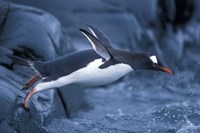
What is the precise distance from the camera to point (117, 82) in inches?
353

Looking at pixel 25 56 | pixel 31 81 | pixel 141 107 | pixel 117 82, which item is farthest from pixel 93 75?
pixel 117 82

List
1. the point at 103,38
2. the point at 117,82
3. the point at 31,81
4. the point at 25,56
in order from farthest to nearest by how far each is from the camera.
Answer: the point at 117,82, the point at 25,56, the point at 103,38, the point at 31,81

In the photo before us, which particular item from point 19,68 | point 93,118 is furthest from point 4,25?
point 93,118

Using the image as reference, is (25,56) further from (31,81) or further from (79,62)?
(79,62)

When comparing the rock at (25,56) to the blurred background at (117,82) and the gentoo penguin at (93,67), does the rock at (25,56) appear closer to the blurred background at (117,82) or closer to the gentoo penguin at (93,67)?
the blurred background at (117,82)

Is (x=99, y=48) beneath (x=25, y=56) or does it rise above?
above

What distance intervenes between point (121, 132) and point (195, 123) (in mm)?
816

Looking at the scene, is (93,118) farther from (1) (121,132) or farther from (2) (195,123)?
(2) (195,123)

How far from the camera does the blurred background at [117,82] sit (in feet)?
Answer: 20.4

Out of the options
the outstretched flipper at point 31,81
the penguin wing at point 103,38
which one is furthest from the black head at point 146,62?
the outstretched flipper at point 31,81

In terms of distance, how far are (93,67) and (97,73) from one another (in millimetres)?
70

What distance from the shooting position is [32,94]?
558cm

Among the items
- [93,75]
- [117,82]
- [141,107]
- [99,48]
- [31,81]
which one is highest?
[99,48]

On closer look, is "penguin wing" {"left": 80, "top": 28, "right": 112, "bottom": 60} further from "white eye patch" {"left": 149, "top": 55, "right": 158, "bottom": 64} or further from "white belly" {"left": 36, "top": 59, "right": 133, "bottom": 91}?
"white eye patch" {"left": 149, "top": 55, "right": 158, "bottom": 64}
